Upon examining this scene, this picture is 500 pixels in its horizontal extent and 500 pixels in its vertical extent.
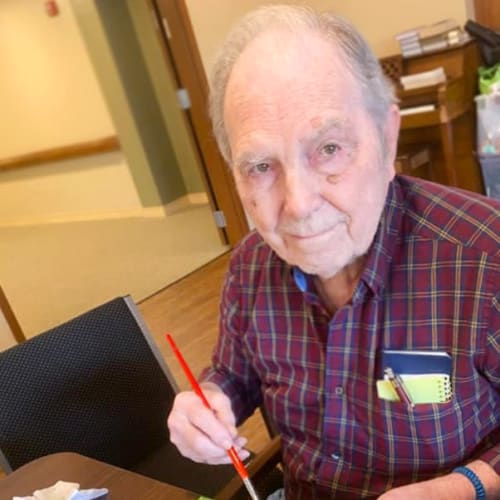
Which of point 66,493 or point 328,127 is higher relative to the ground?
point 328,127

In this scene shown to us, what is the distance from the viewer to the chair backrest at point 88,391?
1248mm

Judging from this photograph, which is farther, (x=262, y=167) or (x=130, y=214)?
(x=130, y=214)

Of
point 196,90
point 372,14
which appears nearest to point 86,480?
point 372,14

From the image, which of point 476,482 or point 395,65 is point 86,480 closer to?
point 476,482

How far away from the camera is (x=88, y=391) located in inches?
52.6

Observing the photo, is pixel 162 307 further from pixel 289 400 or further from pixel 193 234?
pixel 289 400

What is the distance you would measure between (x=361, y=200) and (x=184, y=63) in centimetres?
335

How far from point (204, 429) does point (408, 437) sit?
308 mm

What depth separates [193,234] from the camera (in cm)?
501

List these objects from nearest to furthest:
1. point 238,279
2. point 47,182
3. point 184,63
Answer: point 238,279 → point 184,63 → point 47,182

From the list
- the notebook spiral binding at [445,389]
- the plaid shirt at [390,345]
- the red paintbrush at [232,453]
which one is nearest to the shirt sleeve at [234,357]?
the plaid shirt at [390,345]

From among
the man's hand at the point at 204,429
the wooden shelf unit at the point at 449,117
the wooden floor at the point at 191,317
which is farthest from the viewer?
the wooden shelf unit at the point at 449,117

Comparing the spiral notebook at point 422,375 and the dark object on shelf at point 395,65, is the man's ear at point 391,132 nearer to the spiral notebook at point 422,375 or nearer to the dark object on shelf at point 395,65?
the spiral notebook at point 422,375

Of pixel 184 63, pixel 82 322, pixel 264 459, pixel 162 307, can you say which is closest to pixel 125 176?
pixel 184 63
